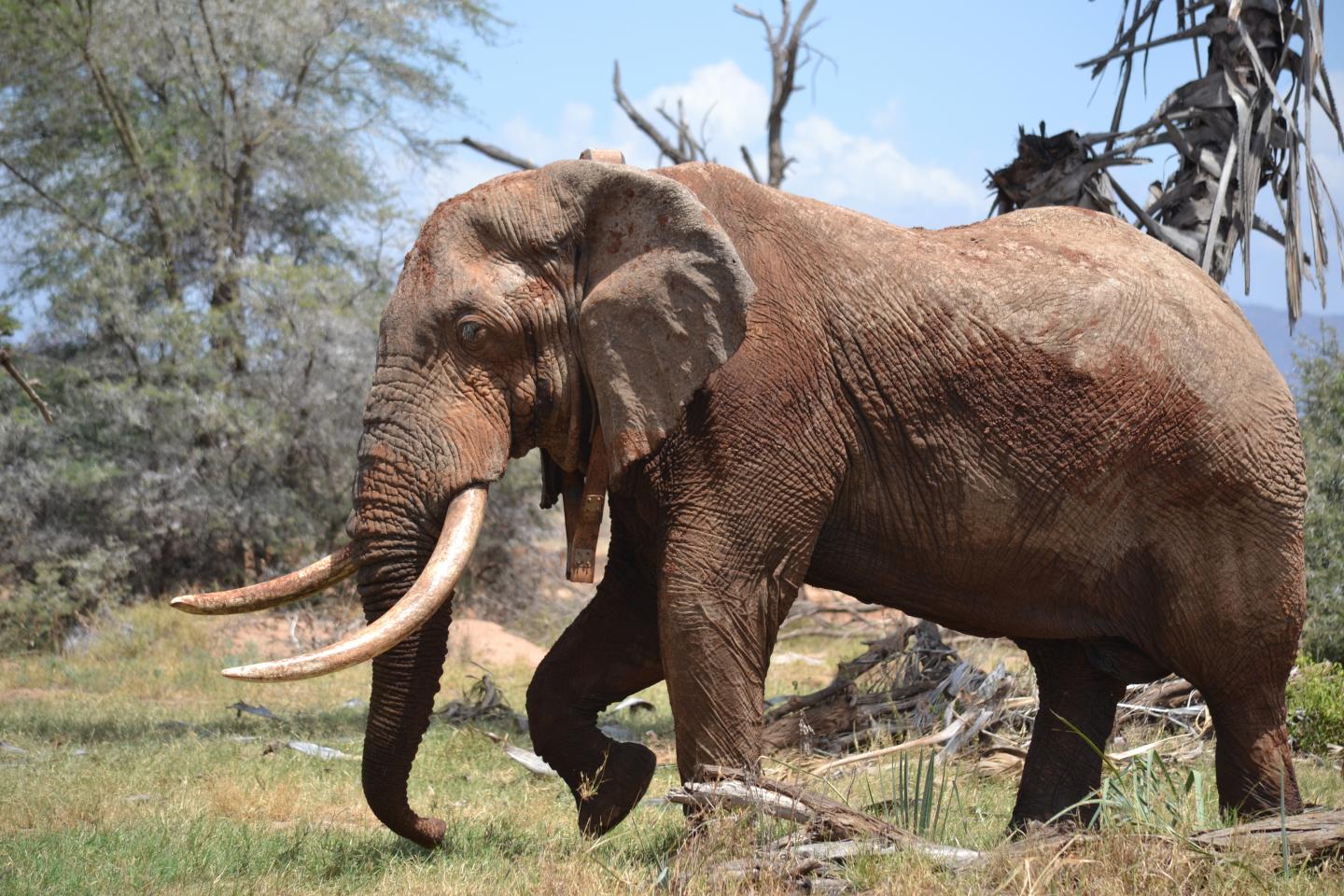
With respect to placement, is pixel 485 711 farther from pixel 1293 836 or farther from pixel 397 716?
pixel 1293 836

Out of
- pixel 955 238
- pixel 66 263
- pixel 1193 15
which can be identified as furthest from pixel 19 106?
pixel 955 238

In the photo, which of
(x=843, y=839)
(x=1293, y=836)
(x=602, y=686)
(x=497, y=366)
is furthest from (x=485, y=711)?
(x=1293, y=836)

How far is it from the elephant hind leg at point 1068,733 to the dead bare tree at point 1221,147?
5.41 m

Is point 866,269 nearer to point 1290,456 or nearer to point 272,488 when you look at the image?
point 1290,456

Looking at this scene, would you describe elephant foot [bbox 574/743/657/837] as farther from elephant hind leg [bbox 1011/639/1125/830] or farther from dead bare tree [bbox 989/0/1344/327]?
dead bare tree [bbox 989/0/1344/327]

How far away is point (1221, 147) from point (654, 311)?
7.66 meters

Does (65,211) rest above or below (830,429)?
above

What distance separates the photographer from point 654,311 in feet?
17.0

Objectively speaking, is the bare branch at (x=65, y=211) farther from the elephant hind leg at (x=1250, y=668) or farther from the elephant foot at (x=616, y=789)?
the elephant hind leg at (x=1250, y=668)

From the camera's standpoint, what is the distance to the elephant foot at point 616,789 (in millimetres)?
5875

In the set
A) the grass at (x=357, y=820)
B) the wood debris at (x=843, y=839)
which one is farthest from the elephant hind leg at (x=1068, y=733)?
the wood debris at (x=843, y=839)

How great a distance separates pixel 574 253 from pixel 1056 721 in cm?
295

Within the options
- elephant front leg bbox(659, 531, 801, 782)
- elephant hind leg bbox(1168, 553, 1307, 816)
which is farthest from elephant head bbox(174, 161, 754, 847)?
elephant hind leg bbox(1168, 553, 1307, 816)

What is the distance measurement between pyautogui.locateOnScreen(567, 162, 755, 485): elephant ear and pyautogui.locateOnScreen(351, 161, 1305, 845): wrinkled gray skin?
0.04ft
